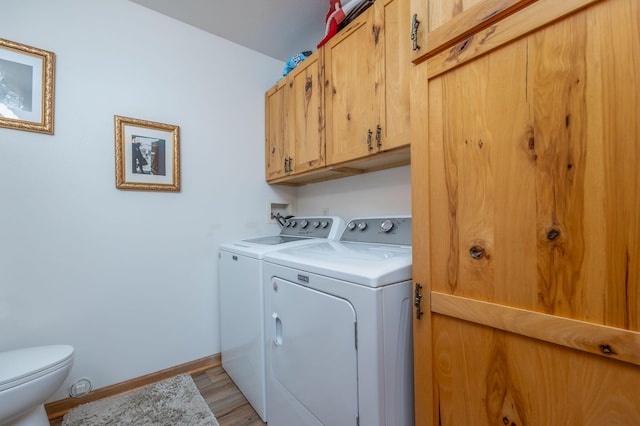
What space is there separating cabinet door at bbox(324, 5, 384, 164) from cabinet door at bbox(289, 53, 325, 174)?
0.25ft

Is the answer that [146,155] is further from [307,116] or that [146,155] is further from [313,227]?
[313,227]

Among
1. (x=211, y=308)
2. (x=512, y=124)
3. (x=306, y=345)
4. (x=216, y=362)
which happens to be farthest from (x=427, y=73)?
(x=216, y=362)

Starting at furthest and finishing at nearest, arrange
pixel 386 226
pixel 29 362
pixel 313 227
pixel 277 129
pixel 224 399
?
pixel 277 129, pixel 313 227, pixel 224 399, pixel 386 226, pixel 29 362

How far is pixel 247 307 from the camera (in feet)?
5.11

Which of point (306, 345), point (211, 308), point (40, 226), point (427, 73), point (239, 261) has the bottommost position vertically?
point (211, 308)

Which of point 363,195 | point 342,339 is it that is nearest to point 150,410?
point 342,339

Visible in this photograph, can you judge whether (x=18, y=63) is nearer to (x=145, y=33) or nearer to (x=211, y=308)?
(x=145, y=33)

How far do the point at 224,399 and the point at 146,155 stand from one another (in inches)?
65.6

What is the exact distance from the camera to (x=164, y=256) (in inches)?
73.0

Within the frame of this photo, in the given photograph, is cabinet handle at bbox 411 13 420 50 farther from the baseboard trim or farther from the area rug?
the baseboard trim

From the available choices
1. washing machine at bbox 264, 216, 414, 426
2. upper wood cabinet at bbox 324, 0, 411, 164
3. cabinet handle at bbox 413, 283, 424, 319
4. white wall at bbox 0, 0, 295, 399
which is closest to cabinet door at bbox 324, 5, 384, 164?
upper wood cabinet at bbox 324, 0, 411, 164

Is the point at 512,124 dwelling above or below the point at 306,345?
above

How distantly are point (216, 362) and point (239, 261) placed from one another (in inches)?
38.2

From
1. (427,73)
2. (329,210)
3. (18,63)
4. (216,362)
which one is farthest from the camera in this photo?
(329,210)
